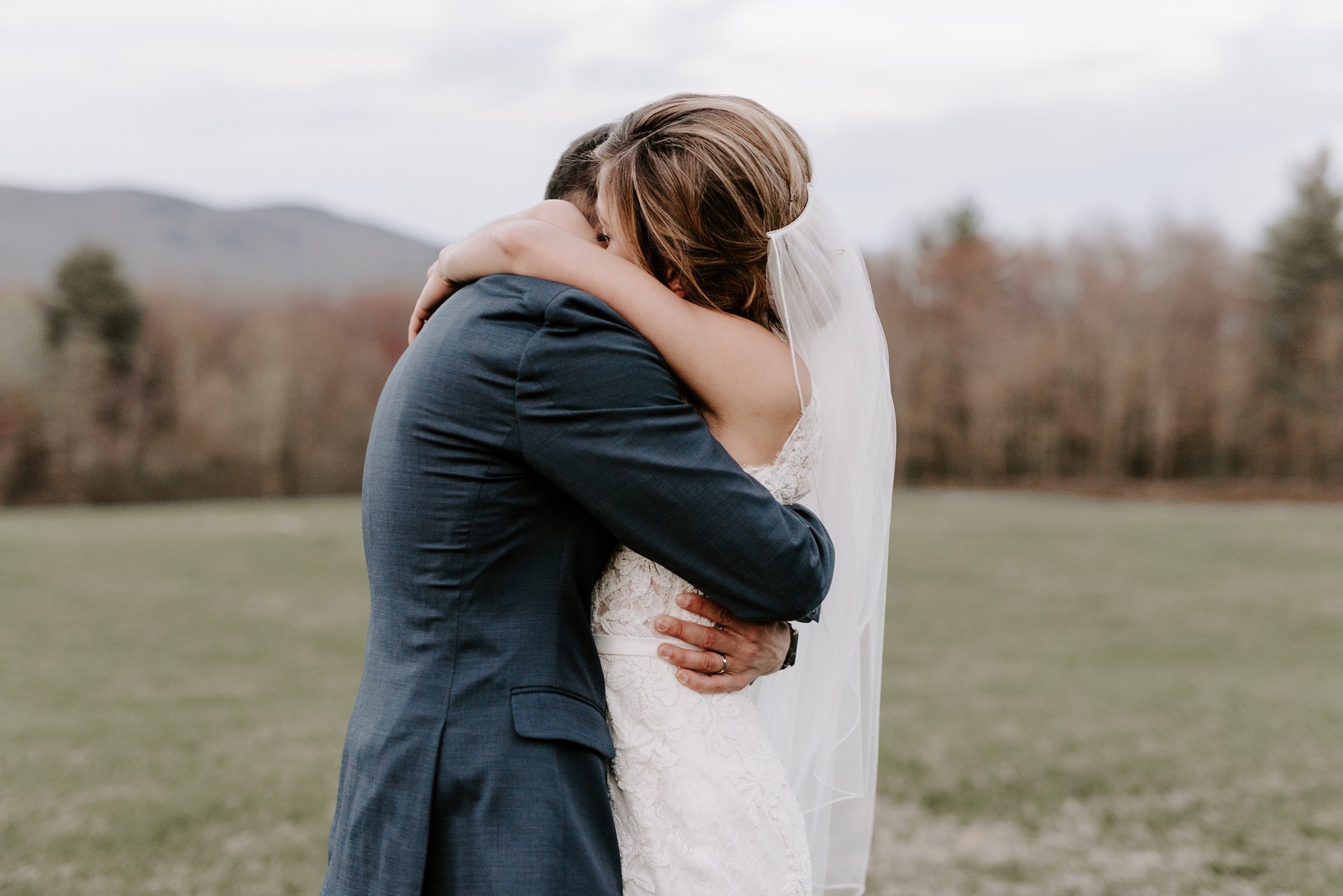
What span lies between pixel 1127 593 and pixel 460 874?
58.7 ft

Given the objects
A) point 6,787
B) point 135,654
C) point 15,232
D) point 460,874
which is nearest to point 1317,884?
point 460,874

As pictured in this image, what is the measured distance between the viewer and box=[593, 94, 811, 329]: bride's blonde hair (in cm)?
161

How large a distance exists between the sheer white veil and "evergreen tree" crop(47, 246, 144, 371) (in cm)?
4880

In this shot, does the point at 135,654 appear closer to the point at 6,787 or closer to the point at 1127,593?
the point at 6,787

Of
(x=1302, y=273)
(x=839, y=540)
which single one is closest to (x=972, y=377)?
(x=1302, y=273)

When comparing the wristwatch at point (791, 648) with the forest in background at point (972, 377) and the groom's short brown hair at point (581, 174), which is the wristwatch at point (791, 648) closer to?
the groom's short brown hair at point (581, 174)

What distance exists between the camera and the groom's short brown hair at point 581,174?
1909 millimetres

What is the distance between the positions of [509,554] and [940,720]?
26.6 ft

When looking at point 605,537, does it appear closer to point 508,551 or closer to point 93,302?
point 508,551

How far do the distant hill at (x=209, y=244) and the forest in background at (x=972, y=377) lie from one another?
1495mm

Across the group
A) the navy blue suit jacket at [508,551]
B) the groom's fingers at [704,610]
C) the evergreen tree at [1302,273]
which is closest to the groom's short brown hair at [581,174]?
the navy blue suit jacket at [508,551]

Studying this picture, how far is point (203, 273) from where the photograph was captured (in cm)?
5628

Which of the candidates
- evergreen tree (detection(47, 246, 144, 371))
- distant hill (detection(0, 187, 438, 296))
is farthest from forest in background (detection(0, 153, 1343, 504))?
distant hill (detection(0, 187, 438, 296))

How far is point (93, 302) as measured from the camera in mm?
43625
